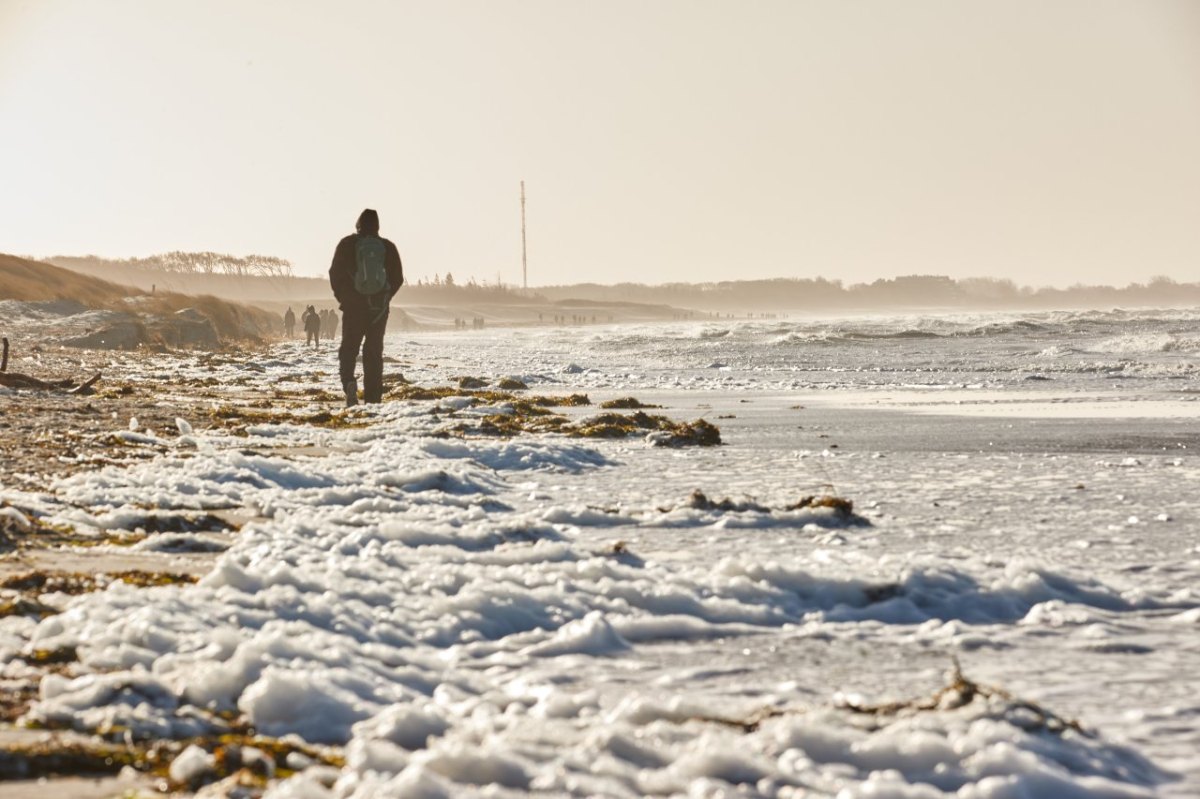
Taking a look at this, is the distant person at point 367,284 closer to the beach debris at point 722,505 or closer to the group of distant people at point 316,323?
the beach debris at point 722,505

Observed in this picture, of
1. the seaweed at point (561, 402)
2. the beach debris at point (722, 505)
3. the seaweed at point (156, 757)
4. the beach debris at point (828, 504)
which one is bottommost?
the seaweed at point (561, 402)

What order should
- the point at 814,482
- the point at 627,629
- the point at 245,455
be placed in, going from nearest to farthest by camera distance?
the point at 627,629
the point at 814,482
the point at 245,455

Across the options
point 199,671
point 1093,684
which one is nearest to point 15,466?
point 199,671

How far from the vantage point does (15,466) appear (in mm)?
6676

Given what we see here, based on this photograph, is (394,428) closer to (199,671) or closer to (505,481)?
(505,481)

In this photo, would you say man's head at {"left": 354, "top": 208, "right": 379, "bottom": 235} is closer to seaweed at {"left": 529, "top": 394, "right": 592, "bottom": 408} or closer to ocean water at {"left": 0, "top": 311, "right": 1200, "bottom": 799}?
seaweed at {"left": 529, "top": 394, "right": 592, "bottom": 408}

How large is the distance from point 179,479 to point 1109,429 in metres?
7.58

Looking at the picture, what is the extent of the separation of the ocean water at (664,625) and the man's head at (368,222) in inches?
209

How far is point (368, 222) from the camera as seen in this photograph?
496 inches

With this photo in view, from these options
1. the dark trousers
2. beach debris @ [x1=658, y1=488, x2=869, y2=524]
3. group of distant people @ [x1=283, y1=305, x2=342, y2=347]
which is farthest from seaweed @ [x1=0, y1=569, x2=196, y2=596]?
group of distant people @ [x1=283, y1=305, x2=342, y2=347]

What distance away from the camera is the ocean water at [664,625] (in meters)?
2.42

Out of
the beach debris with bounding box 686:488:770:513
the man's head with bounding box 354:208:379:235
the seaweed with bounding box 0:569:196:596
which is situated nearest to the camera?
the seaweed with bounding box 0:569:196:596

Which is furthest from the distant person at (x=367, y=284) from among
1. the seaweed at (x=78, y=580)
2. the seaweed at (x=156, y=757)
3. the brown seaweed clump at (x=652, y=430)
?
the seaweed at (x=156, y=757)

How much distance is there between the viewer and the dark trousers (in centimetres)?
1276
